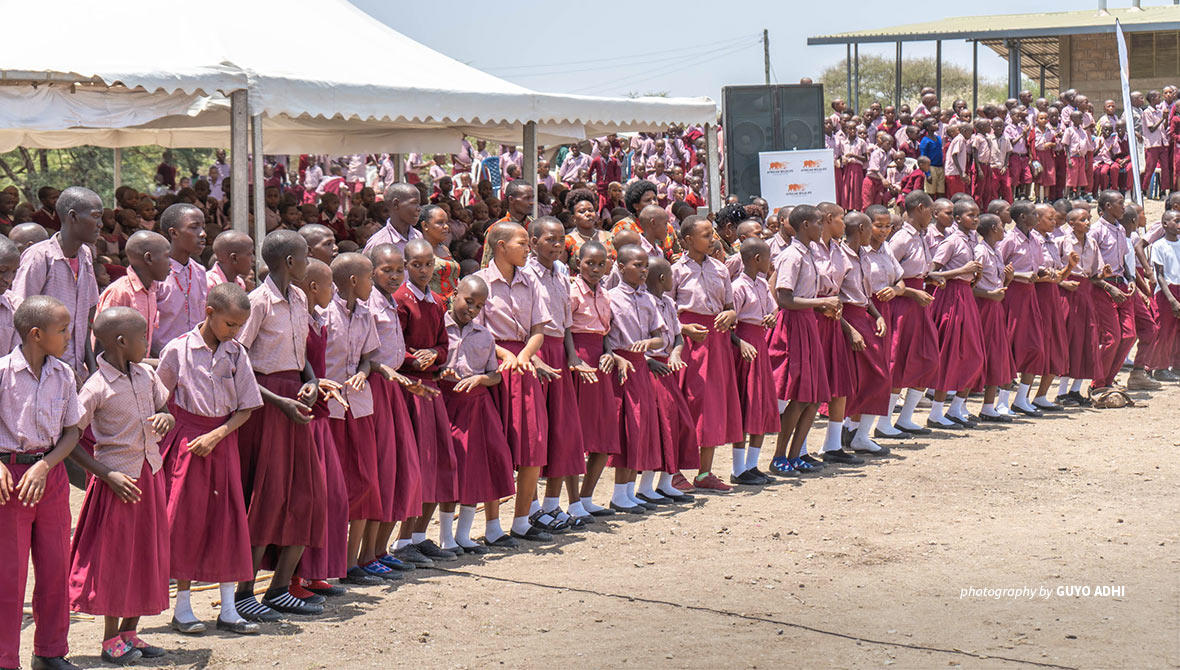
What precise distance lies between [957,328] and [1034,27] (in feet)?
69.9

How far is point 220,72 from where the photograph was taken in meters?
9.74

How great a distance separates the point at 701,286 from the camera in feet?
28.2

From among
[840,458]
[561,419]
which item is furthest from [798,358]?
[561,419]

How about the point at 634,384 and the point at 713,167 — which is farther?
the point at 713,167

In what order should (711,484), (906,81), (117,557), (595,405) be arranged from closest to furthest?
(117,557)
(595,405)
(711,484)
(906,81)

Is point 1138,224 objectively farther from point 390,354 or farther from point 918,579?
point 390,354

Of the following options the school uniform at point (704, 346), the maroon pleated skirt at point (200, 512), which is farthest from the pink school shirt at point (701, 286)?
the maroon pleated skirt at point (200, 512)

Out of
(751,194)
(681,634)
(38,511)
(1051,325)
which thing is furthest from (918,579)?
(751,194)

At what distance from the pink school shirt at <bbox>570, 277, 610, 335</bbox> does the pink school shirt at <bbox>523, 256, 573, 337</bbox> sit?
137mm

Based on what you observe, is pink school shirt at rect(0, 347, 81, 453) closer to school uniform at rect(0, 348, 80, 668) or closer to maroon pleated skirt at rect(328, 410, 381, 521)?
school uniform at rect(0, 348, 80, 668)

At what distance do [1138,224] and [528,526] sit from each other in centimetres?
801

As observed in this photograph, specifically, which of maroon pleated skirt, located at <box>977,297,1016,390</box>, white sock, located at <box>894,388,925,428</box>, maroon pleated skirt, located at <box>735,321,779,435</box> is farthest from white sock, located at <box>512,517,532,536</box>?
maroon pleated skirt, located at <box>977,297,1016,390</box>

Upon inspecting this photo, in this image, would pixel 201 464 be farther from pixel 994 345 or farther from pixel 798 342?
pixel 994 345

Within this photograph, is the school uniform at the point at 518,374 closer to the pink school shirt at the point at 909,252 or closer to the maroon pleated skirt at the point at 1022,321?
the pink school shirt at the point at 909,252
